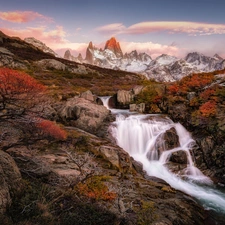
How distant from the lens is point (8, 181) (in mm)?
9211

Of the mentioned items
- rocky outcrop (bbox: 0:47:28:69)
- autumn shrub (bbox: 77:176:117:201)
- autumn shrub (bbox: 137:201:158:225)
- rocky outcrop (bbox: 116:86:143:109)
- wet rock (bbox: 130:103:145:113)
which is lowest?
autumn shrub (bbox: 137:201:158:225)

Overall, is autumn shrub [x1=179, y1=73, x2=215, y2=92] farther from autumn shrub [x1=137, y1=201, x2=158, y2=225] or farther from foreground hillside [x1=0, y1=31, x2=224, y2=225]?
autumn shrub [x1=137, y1=201, x2=158, y2=225]

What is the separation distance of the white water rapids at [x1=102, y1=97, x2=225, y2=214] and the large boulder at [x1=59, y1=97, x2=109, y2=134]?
1935mm

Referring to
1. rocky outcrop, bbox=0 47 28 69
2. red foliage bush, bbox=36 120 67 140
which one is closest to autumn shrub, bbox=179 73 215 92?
red foliage bush, bbox=36 120 67 140

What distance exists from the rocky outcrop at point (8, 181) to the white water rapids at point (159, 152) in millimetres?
14047

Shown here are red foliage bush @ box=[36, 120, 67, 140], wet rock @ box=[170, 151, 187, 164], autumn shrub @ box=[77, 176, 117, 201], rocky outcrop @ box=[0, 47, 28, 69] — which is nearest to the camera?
autumn shrub @ box=[77, 176, 117, 201]

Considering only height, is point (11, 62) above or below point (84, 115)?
above

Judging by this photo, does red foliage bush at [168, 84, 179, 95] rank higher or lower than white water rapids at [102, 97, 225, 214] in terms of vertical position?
higher

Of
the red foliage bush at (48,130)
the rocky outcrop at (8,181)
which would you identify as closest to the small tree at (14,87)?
the rocky outcrop at (8,181)

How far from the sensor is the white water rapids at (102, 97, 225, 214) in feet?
61.5

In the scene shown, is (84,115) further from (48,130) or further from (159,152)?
(159,152)

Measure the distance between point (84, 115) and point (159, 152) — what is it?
34.3ft

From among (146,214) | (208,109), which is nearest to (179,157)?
(208,109)

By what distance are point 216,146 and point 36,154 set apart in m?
19.4
